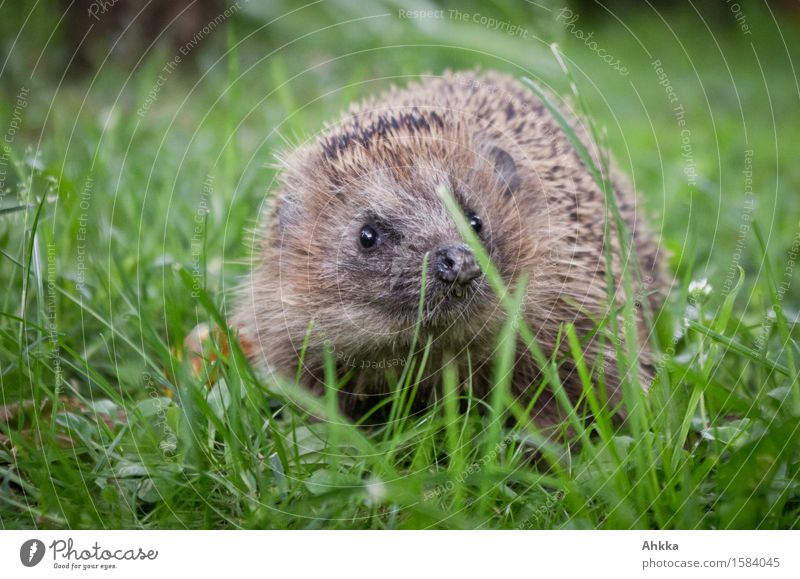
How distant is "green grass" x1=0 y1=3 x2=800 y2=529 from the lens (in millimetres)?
1501

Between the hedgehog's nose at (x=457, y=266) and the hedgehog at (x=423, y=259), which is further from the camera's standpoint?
the hedgehog at (x=423, y=259)

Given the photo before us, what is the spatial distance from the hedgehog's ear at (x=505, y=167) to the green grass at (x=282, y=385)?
0.26m

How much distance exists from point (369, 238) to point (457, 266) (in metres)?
0.31

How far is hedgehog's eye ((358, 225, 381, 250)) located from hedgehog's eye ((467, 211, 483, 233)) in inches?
9.1

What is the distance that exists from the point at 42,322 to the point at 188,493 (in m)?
0.58

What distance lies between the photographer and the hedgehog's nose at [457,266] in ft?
5.53

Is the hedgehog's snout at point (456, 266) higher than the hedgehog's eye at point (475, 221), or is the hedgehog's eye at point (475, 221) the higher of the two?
the hedgehog's eye at point (475, 221)

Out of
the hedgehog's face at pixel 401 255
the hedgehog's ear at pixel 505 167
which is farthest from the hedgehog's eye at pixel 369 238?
the hedgehog's ear at pixel 505 167

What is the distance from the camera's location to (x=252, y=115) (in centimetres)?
356

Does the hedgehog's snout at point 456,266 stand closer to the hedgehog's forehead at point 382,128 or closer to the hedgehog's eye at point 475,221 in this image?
the hedgehog's eye at point 475,221

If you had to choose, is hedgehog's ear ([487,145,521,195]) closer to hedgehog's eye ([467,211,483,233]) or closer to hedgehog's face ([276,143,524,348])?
hedgehog's face ([276,143,524,348])

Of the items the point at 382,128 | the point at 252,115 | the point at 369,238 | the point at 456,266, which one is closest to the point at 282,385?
the point at 369,238

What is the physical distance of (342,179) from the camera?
6.69 ft
